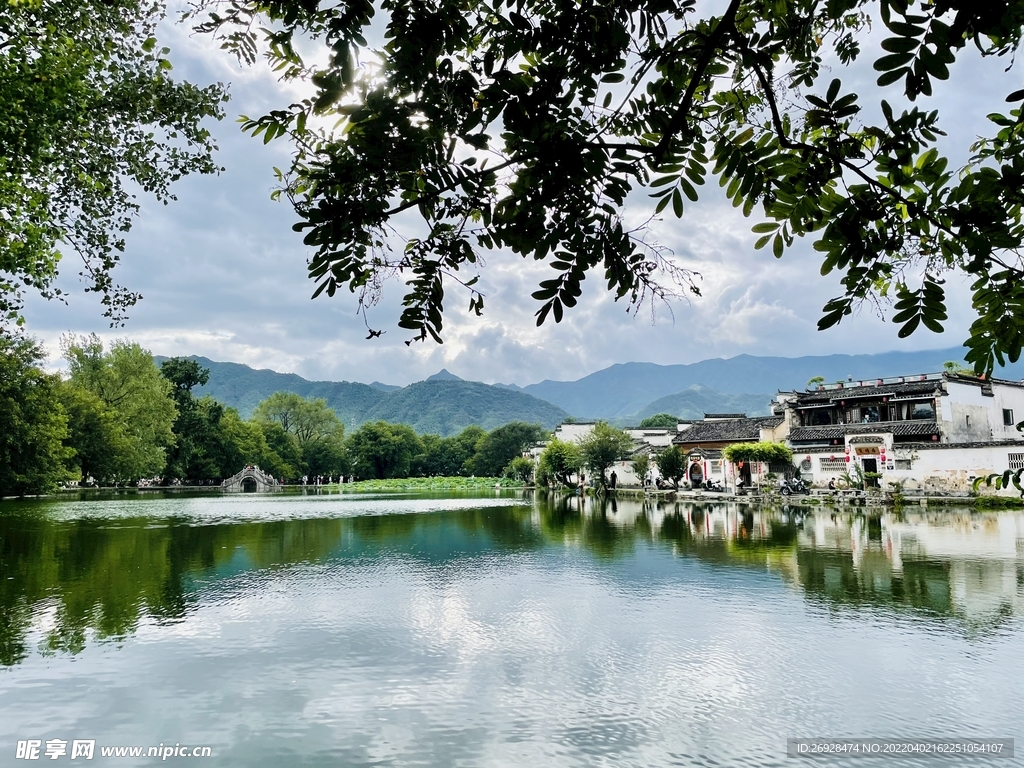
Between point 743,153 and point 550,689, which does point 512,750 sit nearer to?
point 550,689

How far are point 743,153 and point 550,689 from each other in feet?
24.3

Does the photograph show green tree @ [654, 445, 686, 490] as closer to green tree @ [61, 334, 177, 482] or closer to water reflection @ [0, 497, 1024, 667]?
water reflection @ [0, 497, 1024, 667]

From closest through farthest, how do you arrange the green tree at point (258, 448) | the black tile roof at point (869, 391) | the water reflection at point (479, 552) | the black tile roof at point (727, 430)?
the water reflection at point (479, 552), the black tile roof at point (869, 391), the black tile roof at point (727, 430), the green tree at point (258, 448)

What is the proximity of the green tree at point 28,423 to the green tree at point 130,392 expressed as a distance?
769 centimetres

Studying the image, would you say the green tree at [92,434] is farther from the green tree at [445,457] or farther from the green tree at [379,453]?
the green tree at [445,457]

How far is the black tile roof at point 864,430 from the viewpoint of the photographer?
105 ft

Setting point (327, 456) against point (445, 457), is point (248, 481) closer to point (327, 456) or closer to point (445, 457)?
point (327, 456)

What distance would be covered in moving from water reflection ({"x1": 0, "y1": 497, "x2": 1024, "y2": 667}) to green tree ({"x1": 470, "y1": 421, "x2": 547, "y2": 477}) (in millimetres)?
53982

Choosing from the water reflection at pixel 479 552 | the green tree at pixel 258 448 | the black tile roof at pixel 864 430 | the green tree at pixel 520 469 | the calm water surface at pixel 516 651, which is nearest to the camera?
the calm water surface at pixel 516 651

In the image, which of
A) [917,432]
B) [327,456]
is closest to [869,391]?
[917,432]

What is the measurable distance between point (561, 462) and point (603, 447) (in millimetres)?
9959

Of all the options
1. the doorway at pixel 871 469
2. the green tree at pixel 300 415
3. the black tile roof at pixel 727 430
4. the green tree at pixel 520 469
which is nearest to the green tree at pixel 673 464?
the black tile roof at pixel 727 430

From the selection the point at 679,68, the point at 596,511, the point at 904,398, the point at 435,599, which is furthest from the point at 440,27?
the point at 904,398

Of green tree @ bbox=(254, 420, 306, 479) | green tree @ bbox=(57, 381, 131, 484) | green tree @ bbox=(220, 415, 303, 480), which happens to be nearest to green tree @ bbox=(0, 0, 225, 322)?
green tree @ bbox=(57, 381, 131, 484)
